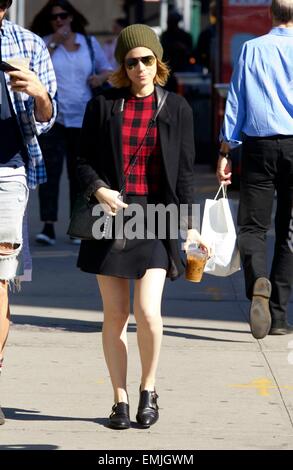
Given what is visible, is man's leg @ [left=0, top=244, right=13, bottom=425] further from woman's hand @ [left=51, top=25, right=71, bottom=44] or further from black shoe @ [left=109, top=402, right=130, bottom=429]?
woman's hand @ [left=51, top=25, right=71, bottom=44]

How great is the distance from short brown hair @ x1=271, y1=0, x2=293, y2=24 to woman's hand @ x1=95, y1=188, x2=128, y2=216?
232 centimetres

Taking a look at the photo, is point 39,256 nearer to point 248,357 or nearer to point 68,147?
point 68,147

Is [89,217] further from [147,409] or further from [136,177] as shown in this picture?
[147,409]

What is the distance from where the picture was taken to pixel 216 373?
→ 22.2 feet

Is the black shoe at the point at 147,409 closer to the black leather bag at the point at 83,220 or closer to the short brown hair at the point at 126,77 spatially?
the black leather bag at the point at 83,220

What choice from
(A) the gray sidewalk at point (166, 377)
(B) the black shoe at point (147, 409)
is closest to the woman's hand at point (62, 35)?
(A) the gray sidewalk at point (166, 377)

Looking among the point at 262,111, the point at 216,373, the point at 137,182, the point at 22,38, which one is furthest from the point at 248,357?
the point at 22,38

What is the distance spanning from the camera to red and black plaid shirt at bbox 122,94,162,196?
5.60m

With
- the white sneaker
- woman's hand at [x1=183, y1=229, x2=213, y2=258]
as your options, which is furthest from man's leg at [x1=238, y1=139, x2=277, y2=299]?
the white sneaker

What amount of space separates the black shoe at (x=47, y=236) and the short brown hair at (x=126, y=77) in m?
5.75

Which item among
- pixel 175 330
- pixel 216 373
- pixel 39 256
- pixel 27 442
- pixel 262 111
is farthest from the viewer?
pixel 39 256

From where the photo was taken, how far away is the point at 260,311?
22.8ft

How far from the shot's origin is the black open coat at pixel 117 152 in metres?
5.57

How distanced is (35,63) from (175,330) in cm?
264
